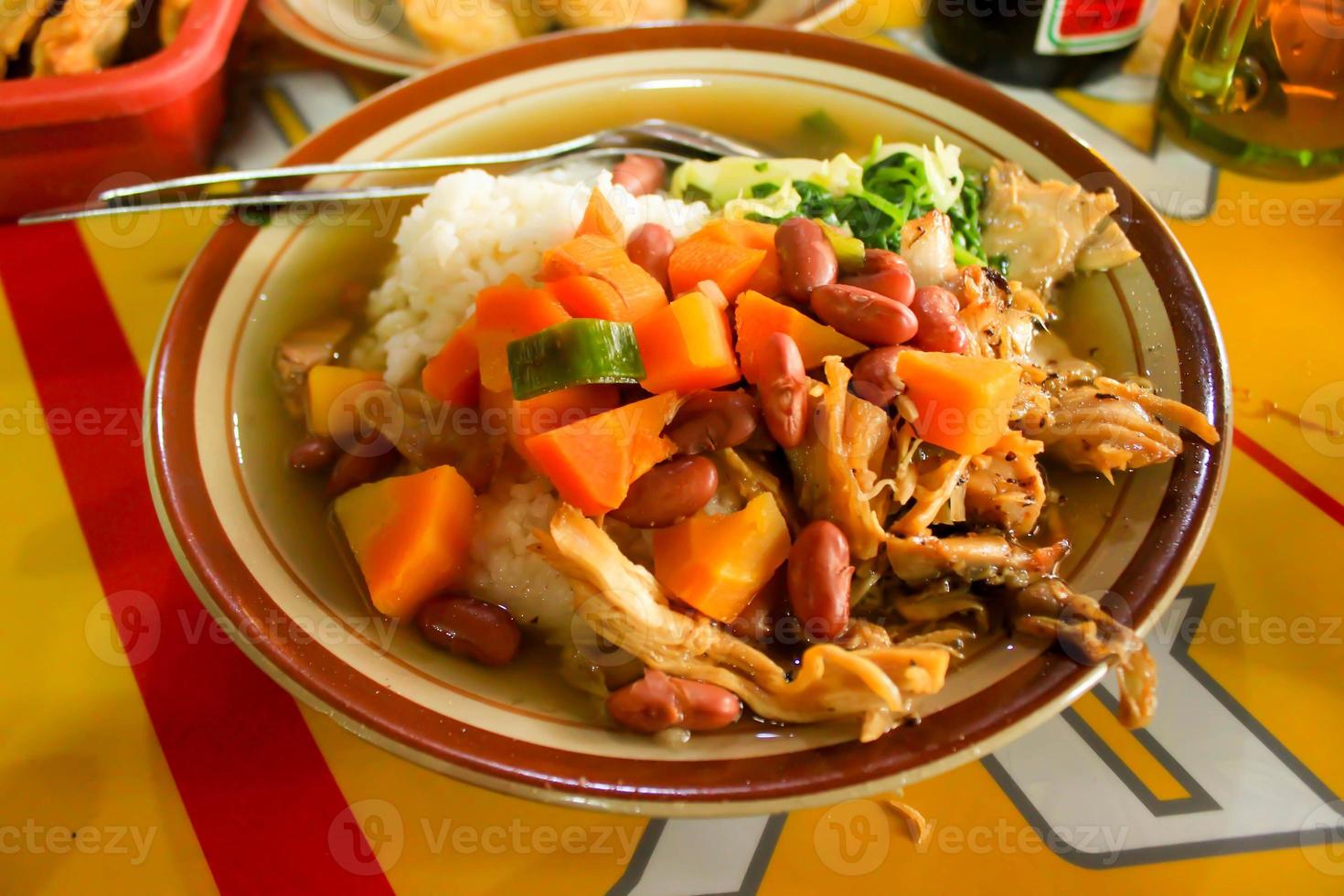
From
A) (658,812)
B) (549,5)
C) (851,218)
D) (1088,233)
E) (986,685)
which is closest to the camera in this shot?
(658,812)

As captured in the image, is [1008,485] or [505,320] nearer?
[1008,485]

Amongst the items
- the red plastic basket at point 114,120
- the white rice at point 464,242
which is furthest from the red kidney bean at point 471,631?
the red plastic basket at point 114,120

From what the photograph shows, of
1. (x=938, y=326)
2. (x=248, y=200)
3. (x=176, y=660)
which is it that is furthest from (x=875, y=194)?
(x=176, y=660)

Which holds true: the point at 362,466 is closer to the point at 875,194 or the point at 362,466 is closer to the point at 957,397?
the point at 957,397

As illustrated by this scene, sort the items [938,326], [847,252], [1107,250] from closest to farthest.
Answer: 1. [938,326]
2. [847,252]
3. [1107,250]

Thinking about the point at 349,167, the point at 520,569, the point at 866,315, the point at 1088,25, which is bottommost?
the point at 520,569

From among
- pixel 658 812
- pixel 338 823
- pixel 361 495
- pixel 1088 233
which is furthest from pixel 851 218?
pixel 338 823

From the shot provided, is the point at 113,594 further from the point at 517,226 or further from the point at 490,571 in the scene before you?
the point at 517,226

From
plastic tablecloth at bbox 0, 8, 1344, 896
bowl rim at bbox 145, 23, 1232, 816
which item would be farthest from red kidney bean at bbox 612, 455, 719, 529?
plastic tablecloth at bbox 0, 8, 1344, 896

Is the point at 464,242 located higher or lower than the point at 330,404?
higher
